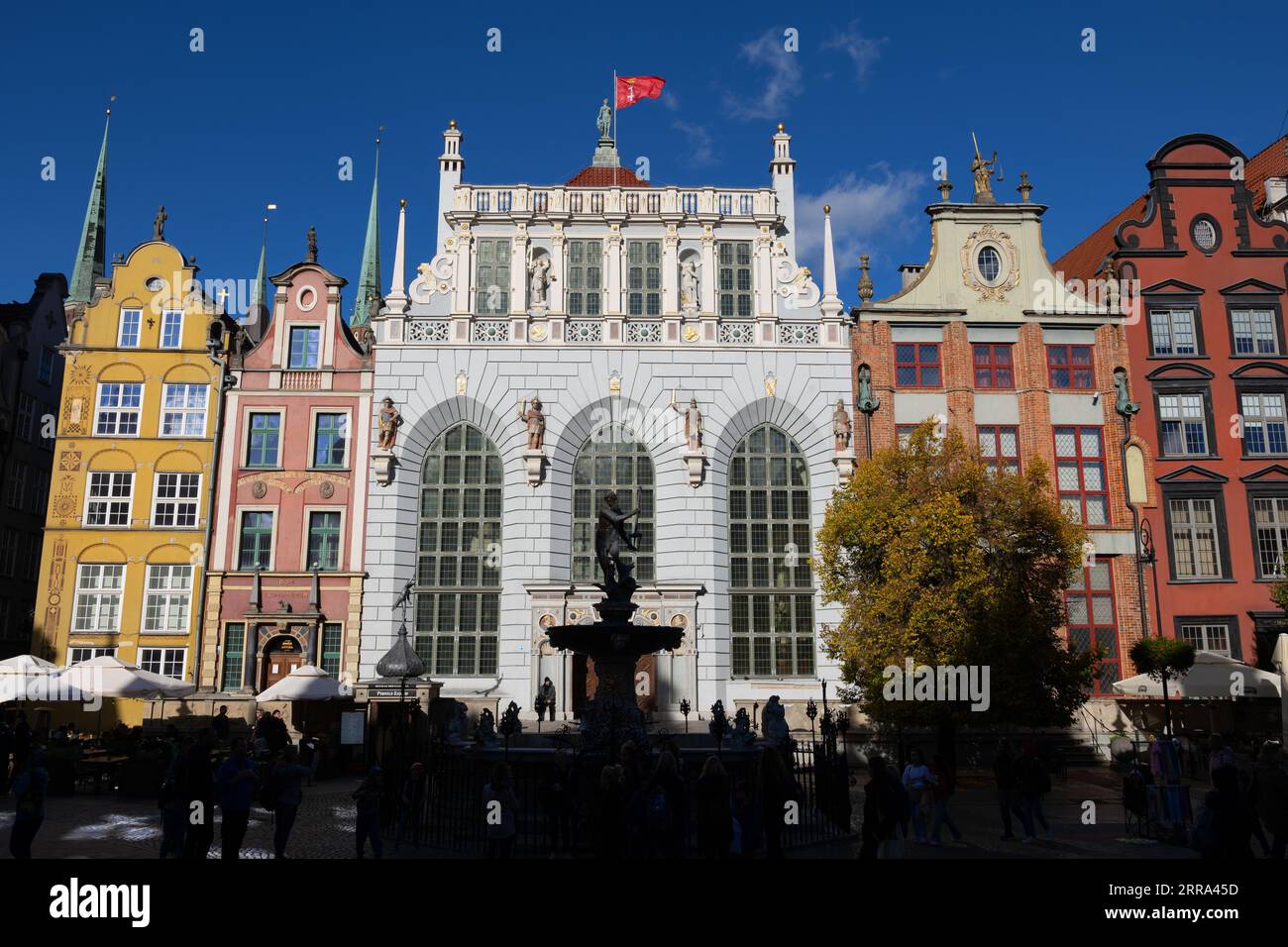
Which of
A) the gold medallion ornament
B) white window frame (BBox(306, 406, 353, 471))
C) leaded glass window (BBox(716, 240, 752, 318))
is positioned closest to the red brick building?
the gold medallion ornament

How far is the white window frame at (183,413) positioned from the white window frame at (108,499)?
6.89ft

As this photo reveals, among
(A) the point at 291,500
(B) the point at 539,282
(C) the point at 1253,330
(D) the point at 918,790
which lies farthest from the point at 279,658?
(C) the point at 1253,330

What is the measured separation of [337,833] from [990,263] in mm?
31447

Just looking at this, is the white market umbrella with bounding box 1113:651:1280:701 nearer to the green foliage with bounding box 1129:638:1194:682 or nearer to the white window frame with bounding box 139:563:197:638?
the green foliage with bounding box 1129:638:1194:682

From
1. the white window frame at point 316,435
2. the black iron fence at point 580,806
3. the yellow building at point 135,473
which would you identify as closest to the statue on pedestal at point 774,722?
the black iron fence at point 580,806

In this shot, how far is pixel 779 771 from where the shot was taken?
12938mm

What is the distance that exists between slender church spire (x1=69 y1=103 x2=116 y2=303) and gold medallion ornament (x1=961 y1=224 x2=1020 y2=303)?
3914 centimetres

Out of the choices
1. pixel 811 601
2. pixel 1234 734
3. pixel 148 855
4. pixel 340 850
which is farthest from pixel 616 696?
pixel 1234 734

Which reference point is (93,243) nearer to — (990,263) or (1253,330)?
(990,263)

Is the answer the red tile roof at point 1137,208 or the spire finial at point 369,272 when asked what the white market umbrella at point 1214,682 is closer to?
the red tile roof at point 1137,208

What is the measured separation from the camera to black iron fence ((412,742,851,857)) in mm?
13649

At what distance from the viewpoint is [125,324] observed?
1432 inches

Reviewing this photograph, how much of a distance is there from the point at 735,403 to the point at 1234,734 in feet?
63.0
